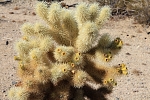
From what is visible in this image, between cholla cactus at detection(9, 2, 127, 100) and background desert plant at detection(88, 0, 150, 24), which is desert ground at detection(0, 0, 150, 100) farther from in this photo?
cholla cactus at detection(9, 2, 127, 100)

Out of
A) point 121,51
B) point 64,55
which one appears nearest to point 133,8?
point 121,51

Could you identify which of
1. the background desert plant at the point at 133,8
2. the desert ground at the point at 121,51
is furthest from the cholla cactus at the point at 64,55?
the background desert plant at the point at 133,8

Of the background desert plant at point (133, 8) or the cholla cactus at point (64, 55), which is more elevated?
the cholla cactus at point (64, 55)

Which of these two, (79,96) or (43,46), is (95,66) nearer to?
(79,96)

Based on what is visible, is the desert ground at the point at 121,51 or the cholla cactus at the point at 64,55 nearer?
the cholla cactus at the point at 64,55

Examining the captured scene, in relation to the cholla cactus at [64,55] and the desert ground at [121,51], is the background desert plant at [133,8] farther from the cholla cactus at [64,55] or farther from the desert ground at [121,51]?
the cholla cactus at [64,55]

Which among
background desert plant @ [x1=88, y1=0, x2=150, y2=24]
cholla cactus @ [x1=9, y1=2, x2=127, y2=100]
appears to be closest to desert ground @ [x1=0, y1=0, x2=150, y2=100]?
background desert plant @ [x1=88, y1=0, x2=150, y2=24]

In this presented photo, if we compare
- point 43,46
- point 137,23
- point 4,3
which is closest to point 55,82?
point 43,46

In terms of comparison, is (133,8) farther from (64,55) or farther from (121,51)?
(64,55)
